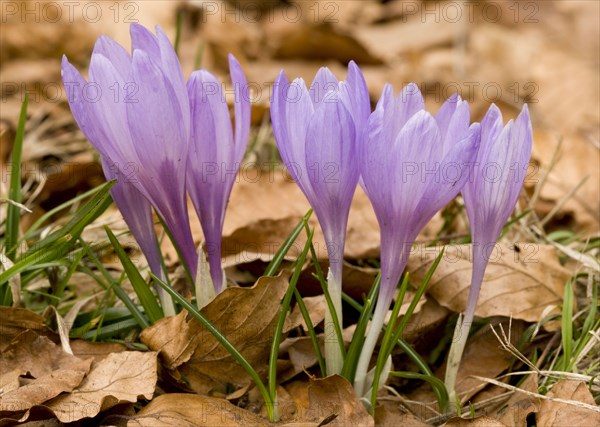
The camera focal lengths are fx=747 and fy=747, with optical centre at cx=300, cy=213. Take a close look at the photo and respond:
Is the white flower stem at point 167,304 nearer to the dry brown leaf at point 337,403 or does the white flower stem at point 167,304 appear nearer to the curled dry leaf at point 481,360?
the dry brown leaf at point 337,403

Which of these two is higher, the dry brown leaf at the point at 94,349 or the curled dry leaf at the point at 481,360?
the dry brown leaf at the point at 94,349

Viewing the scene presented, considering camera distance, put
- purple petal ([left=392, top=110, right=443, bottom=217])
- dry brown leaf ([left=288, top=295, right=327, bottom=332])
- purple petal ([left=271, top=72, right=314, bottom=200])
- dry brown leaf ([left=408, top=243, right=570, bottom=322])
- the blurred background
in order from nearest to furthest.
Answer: purple petal ([left=392, top=110, right=443, bottom=217])
purple petal ([left=271, top=72, right=314, bottom=200])
dry brown leaf ([left=288, top=295, right=327, bottom=332])
dry brown leaf ([left=408, top=243, right=570, bottom=322])
the blurred background

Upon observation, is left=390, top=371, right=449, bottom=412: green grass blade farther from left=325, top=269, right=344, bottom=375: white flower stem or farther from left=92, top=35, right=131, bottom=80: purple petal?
left=92, top=35, right=131, bottom=80: purple petal

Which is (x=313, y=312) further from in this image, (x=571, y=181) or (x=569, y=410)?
(x=571, y=181)

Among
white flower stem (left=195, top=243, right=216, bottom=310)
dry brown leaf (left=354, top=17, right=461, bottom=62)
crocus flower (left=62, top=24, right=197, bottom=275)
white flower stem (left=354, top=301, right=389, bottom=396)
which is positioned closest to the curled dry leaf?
white flower stem (left=354, top=301, right=389, bottom=396)

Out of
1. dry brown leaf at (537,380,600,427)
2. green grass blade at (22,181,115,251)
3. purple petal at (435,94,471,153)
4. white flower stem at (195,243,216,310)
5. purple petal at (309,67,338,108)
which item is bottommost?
dry brown leaf at (537,380,600,427)

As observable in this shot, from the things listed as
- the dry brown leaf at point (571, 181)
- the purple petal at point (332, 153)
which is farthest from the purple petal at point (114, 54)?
the dry brown leaf at point (571, 181)
